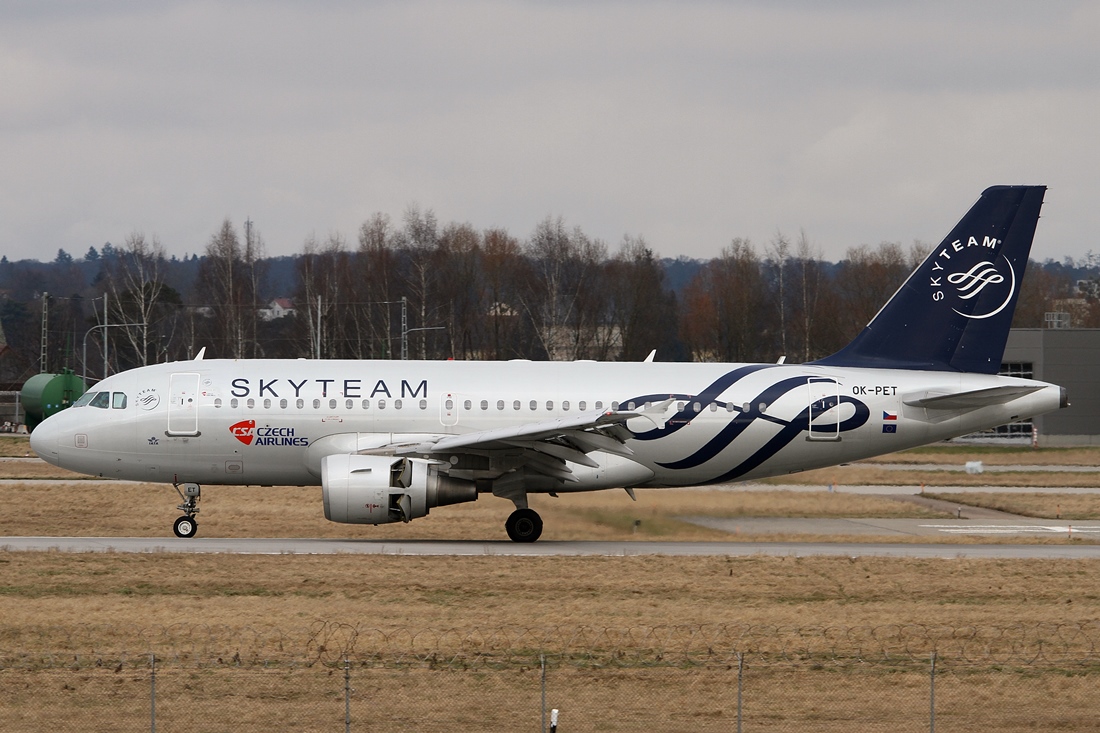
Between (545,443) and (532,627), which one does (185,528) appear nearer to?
(545,443)

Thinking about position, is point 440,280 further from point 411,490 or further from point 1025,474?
point 411,490

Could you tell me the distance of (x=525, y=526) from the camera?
96.8 feet

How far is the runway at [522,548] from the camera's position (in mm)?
27391

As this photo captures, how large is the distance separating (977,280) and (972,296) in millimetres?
405

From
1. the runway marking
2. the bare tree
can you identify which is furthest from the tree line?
the runway marking

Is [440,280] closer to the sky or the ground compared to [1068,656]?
closer to the sky

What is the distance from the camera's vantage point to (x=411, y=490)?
27.6 m

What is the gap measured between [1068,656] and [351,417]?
16.2 metres

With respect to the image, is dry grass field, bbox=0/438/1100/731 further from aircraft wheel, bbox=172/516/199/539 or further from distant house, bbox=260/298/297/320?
distant house, bbox=260/298/297/320

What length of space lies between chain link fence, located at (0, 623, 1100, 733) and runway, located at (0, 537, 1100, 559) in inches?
316

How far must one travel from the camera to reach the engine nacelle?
→ 89.3ft

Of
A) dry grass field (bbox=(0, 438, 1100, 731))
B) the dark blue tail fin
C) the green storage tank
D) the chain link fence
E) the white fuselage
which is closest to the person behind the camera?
the chain link fence

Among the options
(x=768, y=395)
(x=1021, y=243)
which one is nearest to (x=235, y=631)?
(x=768, y=395)

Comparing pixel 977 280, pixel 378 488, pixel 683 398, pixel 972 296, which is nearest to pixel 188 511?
pixel 378 488
